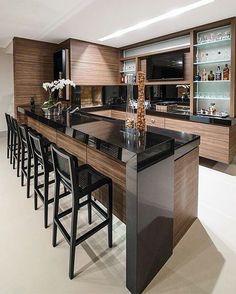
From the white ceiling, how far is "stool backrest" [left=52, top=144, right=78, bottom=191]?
8.24 ft

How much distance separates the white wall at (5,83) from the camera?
7.47m

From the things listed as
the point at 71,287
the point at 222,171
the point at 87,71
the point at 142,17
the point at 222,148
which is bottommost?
the point at 71,287

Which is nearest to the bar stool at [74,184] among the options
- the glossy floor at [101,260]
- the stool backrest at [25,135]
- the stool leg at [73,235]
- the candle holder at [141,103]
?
the stool leg at [73,235]

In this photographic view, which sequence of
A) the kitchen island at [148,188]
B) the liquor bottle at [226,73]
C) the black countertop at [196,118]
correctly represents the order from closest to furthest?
the kitchen island at [148,188], the black countertop at [196,118], the liquor bottle at [226,73]

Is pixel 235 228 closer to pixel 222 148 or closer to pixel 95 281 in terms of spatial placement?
pixel 95 281

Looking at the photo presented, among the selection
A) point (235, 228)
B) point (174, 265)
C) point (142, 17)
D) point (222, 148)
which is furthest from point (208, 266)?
point (142, 17)

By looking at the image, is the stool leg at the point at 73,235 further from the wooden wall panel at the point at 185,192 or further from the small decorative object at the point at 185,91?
the small decorative object at the point at 185,91

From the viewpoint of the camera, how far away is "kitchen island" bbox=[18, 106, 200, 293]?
1.54 meters

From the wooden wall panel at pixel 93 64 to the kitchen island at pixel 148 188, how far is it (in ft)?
12.0

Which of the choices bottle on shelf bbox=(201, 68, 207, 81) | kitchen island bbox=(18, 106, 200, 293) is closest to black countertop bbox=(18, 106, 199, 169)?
kitchen island bbox=(18, 106, 200, 293)

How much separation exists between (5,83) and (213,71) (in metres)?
6.42

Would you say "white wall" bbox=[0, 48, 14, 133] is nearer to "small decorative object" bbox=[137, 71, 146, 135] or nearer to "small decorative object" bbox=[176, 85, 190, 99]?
"small decorative object" bbox=[176, 85, 190, 99]

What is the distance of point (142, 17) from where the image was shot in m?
3.95

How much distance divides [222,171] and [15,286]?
11.6ft
